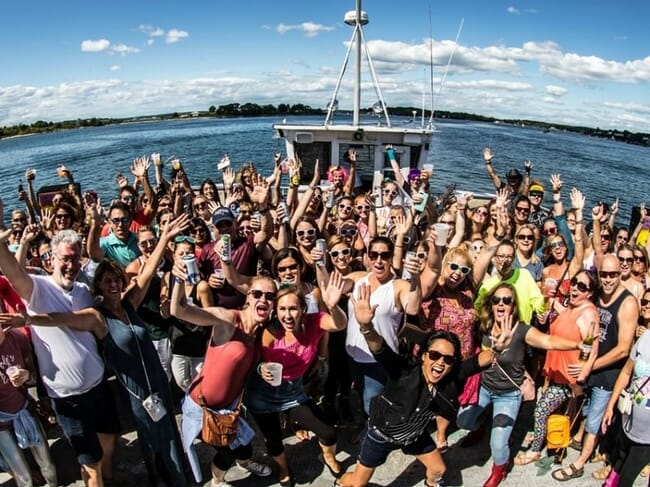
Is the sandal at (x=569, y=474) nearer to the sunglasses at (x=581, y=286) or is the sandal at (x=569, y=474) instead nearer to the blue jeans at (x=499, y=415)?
the blue jeans at (x=499, y=415)

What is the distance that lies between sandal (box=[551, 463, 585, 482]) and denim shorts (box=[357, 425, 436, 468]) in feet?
4.05

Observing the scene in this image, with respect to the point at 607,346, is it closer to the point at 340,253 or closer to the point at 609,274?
the point at 609,274

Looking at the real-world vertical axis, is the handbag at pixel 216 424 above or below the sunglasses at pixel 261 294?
below

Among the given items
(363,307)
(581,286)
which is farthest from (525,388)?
(363,307)

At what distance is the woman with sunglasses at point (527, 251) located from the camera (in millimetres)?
4371

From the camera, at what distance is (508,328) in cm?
340

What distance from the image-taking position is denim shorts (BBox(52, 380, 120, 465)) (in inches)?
120

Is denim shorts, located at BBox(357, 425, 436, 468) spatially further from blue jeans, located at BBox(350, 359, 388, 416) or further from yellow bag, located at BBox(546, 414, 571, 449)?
yellow bag, located at BBox(546, 414, 571, 449)

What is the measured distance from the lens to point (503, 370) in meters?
3.46

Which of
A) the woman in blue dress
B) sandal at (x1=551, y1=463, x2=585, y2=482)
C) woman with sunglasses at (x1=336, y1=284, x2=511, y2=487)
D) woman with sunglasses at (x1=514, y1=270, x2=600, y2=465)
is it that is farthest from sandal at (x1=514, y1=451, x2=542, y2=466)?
the woman in blue dress

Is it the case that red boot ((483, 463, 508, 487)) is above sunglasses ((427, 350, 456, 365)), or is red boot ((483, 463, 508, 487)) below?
below

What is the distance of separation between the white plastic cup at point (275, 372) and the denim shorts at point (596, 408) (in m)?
2.55

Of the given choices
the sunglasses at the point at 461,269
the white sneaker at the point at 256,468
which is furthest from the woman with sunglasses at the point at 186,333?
the sunglasses at the point at 461,269

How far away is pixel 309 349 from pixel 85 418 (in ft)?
5.36
